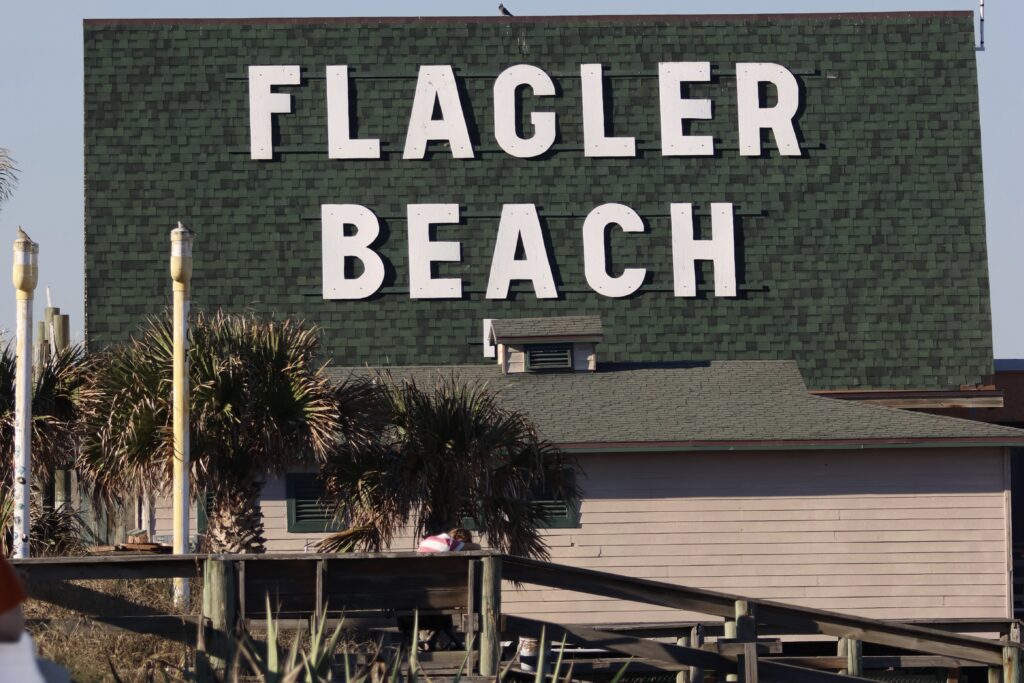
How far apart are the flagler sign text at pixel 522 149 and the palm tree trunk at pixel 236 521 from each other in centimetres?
1067

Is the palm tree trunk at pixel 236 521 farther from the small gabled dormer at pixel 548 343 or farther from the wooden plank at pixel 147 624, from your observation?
the small gabled dormer at pixel 548 343

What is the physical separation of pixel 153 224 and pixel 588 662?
14005 mm

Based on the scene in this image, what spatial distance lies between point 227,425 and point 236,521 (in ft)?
3.57

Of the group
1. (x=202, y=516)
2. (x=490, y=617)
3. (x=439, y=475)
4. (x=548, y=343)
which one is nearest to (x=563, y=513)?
(x=548, y=343)

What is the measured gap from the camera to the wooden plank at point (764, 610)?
14.1 metres

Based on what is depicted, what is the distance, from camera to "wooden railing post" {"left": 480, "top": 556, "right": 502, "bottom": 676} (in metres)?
13.6

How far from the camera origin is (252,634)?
14320 mm

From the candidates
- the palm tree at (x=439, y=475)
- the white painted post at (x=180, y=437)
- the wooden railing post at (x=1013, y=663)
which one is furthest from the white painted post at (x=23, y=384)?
the wooden railing post at (x=1013, y=663)

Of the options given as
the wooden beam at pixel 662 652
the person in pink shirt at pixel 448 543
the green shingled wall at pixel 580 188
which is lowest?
the wooden beam at pixel 662 652

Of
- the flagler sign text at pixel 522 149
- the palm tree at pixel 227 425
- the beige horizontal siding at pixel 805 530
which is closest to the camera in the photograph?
the palm tree at pixel 227 425

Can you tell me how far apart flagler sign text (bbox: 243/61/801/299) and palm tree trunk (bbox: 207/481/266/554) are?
10.7 meters

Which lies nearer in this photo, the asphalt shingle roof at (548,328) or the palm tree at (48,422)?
the palm tree at (48,422)

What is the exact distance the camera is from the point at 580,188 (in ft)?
96.8

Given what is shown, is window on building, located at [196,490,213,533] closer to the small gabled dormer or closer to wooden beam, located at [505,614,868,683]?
the small gabled dormer
